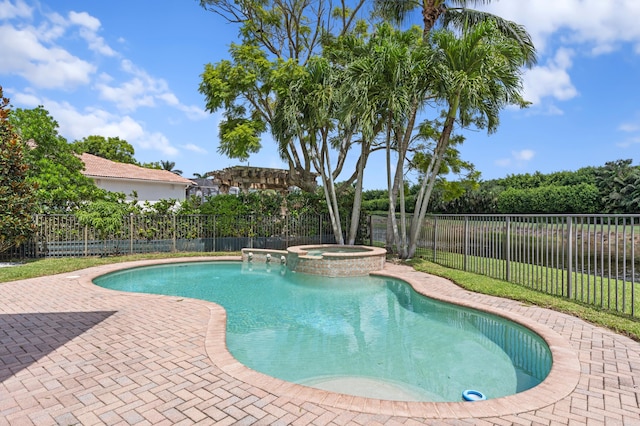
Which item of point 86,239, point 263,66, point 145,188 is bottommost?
point 86,239

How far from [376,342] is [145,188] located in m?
24.4

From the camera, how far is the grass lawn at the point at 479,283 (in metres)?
5.65

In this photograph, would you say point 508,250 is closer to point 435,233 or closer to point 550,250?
point 550,250

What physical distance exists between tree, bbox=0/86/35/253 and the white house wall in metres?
10.9

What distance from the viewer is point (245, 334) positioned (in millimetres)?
5844

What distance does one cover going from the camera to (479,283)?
28.7 feet

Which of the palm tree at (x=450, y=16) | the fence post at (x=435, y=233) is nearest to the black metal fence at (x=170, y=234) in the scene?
the fence post at (x=435, y=233)

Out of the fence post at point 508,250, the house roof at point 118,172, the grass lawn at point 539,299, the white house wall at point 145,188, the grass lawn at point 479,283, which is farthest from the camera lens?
the white house wall at point 145,188

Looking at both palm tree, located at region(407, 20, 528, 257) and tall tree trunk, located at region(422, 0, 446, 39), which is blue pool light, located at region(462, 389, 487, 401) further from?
tall tree trunk, located at region(422, 0, 446, 39)

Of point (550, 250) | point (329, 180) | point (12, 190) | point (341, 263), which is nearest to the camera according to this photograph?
point (550, 250)

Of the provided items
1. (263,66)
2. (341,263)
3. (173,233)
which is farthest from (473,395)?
(173,233)

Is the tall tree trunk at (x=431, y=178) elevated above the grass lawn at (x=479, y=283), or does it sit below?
above

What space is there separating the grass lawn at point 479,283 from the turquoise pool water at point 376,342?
124 centimetres

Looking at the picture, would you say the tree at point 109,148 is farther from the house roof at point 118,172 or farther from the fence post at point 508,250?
the fence post at point 508,250
